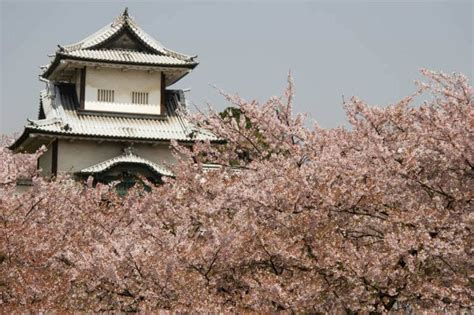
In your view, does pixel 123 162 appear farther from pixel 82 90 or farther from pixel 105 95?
pixel 82 90

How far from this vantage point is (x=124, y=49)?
3372 cm

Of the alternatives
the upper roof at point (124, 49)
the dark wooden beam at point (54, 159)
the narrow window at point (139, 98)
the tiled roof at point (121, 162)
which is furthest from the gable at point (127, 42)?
the tiled roof at point (121, 162)

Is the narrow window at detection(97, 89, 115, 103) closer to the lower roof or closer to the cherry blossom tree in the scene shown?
the lower roof

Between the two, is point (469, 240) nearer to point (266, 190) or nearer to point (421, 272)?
point (421, 272)

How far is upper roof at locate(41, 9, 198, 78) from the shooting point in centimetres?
3241

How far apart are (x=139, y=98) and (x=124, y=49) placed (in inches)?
91.0

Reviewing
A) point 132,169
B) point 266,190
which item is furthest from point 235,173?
point 132,169

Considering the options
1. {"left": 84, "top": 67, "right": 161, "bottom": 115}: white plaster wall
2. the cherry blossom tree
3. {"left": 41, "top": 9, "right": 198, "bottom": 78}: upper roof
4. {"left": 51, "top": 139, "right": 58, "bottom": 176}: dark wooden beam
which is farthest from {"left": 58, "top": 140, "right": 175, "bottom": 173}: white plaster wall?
the cherry blossom tree

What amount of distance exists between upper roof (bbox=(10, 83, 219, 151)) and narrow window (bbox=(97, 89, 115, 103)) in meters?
0.80

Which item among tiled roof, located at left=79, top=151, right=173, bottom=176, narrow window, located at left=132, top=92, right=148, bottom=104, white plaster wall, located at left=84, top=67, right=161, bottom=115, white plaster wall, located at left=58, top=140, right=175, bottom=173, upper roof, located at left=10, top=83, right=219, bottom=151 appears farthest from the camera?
narrow window, located at left=132, top=92, right=148, bottom=104

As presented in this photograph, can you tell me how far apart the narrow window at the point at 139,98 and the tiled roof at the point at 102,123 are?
0.79 metres

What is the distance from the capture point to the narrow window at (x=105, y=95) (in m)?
32.7

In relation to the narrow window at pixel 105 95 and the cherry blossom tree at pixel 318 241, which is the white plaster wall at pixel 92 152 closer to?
the narrow window at pixel 105 95

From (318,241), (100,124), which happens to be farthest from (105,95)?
(318,241)
